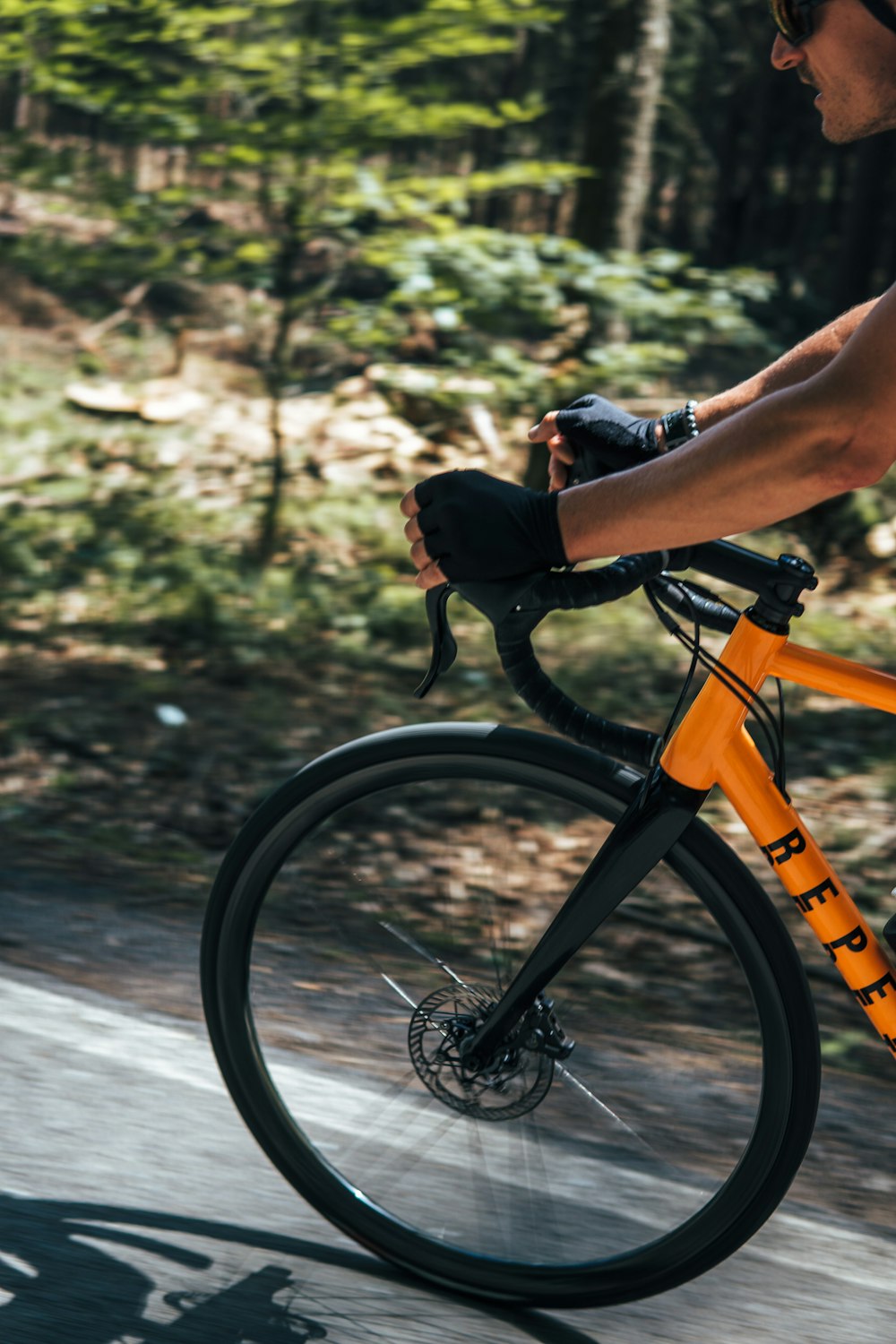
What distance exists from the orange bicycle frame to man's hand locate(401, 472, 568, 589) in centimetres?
38

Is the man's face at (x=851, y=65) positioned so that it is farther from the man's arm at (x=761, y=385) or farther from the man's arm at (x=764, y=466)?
the man's arm at (x=761, y=385)

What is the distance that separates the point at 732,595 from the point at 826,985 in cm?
388

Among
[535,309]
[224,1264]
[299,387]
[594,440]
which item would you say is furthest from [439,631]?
[299,387]

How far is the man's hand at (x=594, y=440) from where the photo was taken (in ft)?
7.53

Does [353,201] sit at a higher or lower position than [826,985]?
higher

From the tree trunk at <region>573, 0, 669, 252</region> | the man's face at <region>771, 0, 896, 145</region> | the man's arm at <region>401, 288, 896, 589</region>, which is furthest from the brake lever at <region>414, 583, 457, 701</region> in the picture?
the tree trunk at <region>573, 0, 669, 252</region>

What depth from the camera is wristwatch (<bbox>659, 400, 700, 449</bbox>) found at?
92.2 inches

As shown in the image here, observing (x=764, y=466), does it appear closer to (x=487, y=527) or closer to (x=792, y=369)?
(x=487, y=527)

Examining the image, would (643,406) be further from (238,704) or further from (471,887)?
(471,887)

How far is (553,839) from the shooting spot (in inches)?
101

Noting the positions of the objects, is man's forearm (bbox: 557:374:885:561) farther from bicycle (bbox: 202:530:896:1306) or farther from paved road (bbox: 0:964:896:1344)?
paved road (bbox: 0:964:896:1344)

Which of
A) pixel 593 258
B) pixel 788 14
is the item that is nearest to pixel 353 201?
pixel 593 258

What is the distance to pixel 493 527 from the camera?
1.93 m

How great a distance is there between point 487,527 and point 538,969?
0.79 metres
